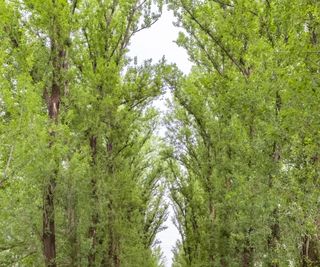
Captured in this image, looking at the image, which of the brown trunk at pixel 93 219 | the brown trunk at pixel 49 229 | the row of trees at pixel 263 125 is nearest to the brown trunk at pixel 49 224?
the brown trunk at pixel 49 229

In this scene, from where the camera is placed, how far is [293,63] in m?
7.62

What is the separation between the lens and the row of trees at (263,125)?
22.4 feet

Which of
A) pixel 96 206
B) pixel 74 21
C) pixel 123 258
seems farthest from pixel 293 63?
pixel 123 258

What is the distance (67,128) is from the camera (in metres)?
8.99

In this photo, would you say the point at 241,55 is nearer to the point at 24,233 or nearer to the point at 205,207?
the point at 24,233

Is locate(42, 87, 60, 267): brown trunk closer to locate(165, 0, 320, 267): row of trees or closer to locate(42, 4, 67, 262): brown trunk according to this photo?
locate(42, 4, 67, 262): brown trunk

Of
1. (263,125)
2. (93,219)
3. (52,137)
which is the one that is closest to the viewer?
(263,125)

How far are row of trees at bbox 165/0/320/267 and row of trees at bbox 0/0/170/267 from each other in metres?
2.05

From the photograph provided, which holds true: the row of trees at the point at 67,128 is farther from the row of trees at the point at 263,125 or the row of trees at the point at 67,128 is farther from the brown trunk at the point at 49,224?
Result: the row of trees at the point at 263,125

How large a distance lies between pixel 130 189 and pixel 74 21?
5008 millimetres

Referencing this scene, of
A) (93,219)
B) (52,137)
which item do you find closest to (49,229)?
(52,137)

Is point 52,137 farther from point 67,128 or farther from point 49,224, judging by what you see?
point 49,224

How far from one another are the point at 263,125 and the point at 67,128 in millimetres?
3759

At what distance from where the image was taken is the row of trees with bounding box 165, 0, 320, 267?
6.82 m
